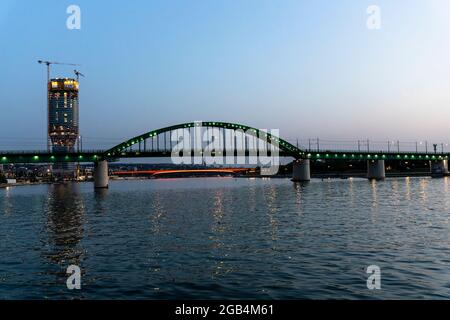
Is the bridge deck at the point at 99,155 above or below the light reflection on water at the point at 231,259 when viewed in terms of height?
above

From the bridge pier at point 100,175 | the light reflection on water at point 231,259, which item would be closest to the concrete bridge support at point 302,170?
the bridge pier at point 100,175

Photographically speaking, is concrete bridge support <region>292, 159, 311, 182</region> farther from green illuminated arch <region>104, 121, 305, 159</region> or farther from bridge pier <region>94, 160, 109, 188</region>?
bridge pier <region>94, 160, 109, 188</region>

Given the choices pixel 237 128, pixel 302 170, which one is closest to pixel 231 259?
pixel 302 170

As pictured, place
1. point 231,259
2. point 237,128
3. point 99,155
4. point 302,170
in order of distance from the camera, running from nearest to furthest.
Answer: point 231,259 < point 99,155 < point 302,170 < point 237,128

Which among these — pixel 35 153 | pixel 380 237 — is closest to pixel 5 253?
pixel 380 237

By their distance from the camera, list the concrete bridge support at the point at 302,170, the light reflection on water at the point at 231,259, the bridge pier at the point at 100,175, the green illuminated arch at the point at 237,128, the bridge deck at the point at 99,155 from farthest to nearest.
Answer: the concrete bridge support at the point at 302,170
the green illuminated arch at the point at 237,128
the bridge pier at the point at 100,175
the bridge deck at the point at 99,155
the light reflection on water at the point at 231,259

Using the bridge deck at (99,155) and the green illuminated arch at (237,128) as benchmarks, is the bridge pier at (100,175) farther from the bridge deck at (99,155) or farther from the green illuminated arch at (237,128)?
the green illuminated arch at (237,128)

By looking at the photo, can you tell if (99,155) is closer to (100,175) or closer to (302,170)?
(100,175)

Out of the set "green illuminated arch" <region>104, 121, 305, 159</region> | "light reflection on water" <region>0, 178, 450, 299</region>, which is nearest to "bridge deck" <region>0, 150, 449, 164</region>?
"green illuminated arch" <region>104, 121, 305, 159</region>

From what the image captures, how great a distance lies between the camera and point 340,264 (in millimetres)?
20797
